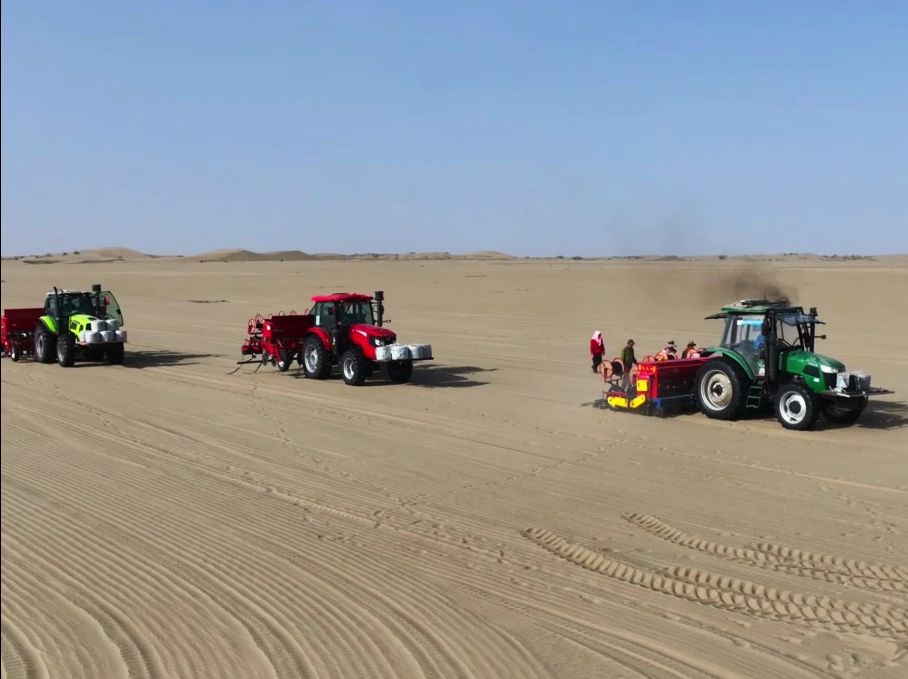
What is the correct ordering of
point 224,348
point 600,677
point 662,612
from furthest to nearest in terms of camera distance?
1. point 224,348
2. point 662,612
3. point 600,677

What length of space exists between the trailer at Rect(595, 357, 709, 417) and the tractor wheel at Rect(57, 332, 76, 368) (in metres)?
12.1

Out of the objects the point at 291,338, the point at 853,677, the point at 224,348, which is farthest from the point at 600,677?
the point at 224,348

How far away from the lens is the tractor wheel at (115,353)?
2106 cm

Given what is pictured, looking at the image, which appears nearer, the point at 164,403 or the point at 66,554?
the point at 66,554

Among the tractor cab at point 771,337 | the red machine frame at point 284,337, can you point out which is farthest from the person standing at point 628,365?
the red machine frame at point 284,337

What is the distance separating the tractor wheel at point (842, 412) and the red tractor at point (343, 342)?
7.08 meters

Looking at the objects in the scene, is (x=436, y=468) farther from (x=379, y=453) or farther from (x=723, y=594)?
(x=723, y=594)

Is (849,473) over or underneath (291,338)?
underneath

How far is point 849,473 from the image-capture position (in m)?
10.9

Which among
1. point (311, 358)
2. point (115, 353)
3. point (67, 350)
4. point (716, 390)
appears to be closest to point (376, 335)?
point (311, 358)

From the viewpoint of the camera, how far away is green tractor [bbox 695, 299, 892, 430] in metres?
13.1

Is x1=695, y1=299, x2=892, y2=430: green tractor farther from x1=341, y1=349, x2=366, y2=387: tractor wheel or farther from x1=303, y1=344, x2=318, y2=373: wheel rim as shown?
x1=303, y1=344, x2=318, y2=373: wheel rim

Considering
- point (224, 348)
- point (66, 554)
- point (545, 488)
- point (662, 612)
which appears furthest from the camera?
point (224, 348)

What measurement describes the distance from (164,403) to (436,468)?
6518mm
